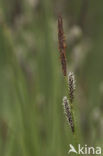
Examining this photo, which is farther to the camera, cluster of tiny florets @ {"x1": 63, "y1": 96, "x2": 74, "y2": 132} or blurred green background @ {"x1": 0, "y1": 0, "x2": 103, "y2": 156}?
blurred green background @ {"x1": 0, "y1": 0, "x2": 103, "y2": 156}

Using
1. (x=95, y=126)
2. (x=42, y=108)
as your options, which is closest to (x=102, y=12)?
(x=42, y=108)

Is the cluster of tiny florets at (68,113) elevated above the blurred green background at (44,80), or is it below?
below

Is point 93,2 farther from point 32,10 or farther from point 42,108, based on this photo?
point 42,108

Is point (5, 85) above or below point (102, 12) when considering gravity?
below

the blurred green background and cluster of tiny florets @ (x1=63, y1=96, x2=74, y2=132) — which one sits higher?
the blurred green background

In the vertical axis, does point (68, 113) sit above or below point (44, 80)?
below

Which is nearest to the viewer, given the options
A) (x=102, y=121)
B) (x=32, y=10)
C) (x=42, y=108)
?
(x=102, y=121)

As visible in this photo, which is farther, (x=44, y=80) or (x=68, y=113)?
(x=44, y=80)

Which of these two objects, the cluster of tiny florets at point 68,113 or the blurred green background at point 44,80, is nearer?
the cluster of tiny florets at point 68,113
